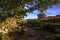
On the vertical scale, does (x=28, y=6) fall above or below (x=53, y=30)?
above

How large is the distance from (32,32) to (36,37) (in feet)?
3.09

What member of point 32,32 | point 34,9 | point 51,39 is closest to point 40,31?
point 32,32

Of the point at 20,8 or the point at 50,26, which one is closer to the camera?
the point at 20,8

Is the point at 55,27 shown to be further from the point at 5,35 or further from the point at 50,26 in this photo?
the point at 5,35

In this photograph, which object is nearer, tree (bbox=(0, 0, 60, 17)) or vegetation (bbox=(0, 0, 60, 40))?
tree (bbox=(0, 0, 60, 17))

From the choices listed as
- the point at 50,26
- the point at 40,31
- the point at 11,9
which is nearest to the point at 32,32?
the point at 40,31

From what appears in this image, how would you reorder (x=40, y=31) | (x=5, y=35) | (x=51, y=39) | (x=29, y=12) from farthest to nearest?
(x=40, y=31), (x=29, y=12), (x=5, y=35), (x=51, y=39)

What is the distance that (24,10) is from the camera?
1246 centimetres

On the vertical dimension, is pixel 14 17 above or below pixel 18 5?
below

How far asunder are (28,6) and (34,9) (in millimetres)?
484

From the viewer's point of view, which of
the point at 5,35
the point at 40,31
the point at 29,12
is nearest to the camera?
the point at 5,35

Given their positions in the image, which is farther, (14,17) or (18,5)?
(14,17)

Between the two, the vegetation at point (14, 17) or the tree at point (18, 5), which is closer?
the tree at point (18, 5)

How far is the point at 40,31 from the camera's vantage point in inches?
544
